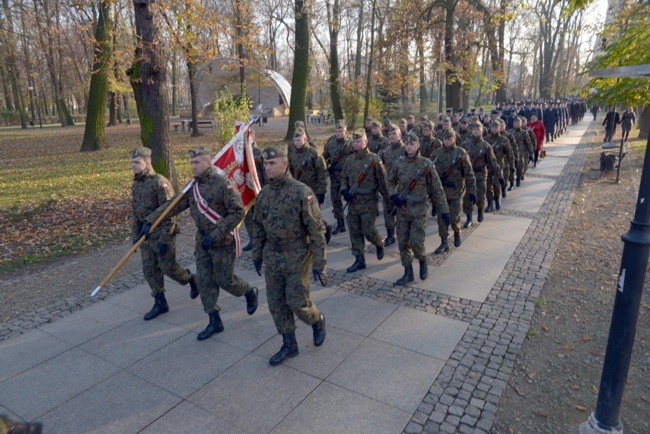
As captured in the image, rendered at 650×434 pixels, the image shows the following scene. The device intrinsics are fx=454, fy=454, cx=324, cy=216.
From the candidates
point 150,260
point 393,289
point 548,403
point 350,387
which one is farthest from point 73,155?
point 548,403

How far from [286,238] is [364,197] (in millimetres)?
2754

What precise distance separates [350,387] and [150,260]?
2855mm

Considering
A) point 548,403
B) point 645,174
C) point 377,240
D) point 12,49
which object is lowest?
point 548,403

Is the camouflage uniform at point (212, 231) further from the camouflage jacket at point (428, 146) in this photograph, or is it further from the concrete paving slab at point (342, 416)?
the camouflage jacket at point (428, 146)

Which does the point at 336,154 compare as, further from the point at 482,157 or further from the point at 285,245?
the point at 285,245

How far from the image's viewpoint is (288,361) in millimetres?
4625

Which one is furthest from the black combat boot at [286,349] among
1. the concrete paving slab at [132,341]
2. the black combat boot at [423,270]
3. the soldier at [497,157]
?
the soldier at [497,157]

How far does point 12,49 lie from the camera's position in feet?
111

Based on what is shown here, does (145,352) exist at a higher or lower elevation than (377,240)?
lower

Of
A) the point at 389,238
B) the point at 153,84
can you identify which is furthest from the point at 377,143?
the point at 153,84

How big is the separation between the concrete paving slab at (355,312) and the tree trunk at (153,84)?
6.83m

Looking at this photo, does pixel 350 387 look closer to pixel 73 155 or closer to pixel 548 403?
pixel 548 403

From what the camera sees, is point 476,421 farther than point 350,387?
No

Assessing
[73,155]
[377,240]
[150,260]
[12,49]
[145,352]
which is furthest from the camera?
[12,49]
